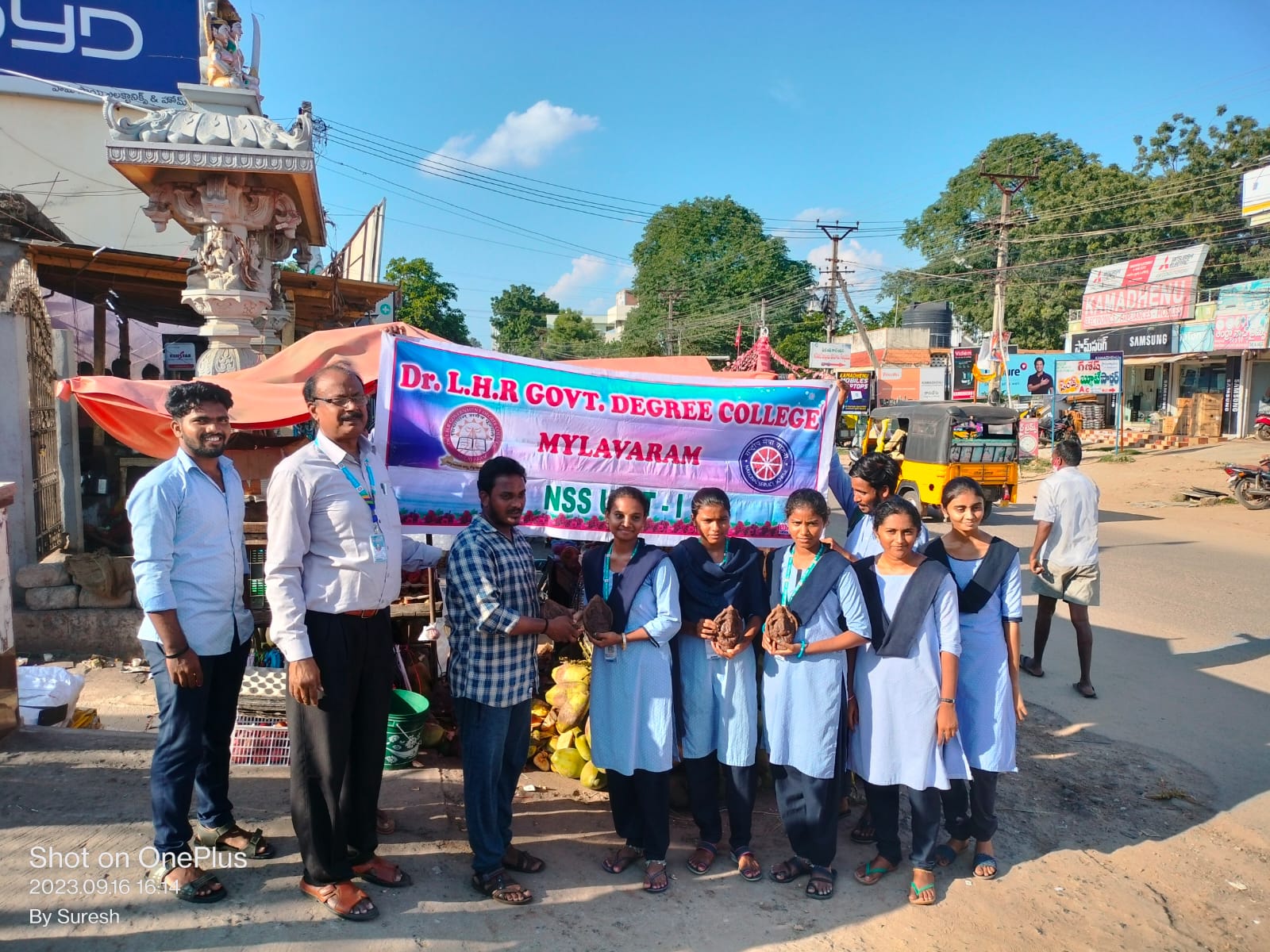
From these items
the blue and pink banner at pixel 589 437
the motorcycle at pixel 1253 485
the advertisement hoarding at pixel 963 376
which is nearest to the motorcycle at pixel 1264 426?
the advertisement hoarding at pixel 963 376

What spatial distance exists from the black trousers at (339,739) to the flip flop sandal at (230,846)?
34cm

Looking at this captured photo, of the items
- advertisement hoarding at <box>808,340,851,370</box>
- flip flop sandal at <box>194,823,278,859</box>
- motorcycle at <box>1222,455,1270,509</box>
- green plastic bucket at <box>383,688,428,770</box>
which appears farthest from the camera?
advertisement hoarding at <box>808,340,851,370</box>

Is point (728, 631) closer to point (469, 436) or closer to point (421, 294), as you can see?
point (469, 436)

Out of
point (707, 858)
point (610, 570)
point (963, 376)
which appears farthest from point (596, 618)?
point (963, 376)

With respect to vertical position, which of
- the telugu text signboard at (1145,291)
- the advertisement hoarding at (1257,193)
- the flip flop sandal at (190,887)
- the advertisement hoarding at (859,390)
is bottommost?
the flip flop sandal at (190,887)

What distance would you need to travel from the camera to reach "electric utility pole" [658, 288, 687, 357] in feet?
165

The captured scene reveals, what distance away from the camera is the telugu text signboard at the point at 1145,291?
81.4 feet

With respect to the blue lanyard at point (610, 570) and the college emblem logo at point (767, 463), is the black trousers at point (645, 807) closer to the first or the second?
the blue lanyard at point (610, 570)

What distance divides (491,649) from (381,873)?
975 mm

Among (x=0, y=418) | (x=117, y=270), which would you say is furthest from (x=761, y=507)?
(x=117, y=270)

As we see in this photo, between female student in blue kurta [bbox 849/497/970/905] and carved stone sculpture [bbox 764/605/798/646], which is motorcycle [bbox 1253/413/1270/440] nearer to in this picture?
female student in blue kurta [bbox 849/497/970/905]

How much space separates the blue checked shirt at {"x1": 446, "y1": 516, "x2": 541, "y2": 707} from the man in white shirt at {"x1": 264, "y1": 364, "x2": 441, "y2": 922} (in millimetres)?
249

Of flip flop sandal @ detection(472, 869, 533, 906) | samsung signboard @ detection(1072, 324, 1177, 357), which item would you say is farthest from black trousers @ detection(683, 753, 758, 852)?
samsung signboard @ detection(1072, 324, 1177, 357)

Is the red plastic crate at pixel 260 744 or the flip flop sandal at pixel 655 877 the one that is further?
the red plastic crate at pixel 260 744
